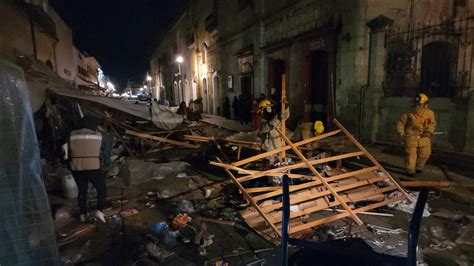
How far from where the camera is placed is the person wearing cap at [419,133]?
612 cm

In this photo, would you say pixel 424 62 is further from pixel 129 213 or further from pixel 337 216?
pixel 129 213

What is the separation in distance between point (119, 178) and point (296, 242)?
638cm

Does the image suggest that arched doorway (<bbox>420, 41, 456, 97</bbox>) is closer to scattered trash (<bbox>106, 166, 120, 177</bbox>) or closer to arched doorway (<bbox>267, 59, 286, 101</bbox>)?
arched doorway (<bbox>267, 59, 286, 101</bbox>)

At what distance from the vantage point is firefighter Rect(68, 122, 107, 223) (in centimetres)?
453

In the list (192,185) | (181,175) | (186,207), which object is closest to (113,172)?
(181,175)

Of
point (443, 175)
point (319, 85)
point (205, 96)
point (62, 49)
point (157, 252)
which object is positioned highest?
point (62, 49)

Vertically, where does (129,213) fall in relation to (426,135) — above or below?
below

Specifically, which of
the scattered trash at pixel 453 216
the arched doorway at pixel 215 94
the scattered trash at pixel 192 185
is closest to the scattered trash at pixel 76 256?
the scattered trash at pixel 192 185

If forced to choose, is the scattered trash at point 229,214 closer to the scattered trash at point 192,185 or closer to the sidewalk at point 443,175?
the scattered trash at point 192,185

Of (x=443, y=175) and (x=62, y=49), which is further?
(x=62, y=49)

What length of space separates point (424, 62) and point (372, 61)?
1995 mm

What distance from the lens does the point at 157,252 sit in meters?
3.70

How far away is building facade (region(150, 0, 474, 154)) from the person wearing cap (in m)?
1.68

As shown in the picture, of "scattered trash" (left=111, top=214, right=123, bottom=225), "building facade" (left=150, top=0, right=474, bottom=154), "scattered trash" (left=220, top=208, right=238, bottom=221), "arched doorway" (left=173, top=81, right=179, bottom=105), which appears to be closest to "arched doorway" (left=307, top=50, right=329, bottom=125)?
"building facade" (left=150, top=0, right=474, bottom=154)
